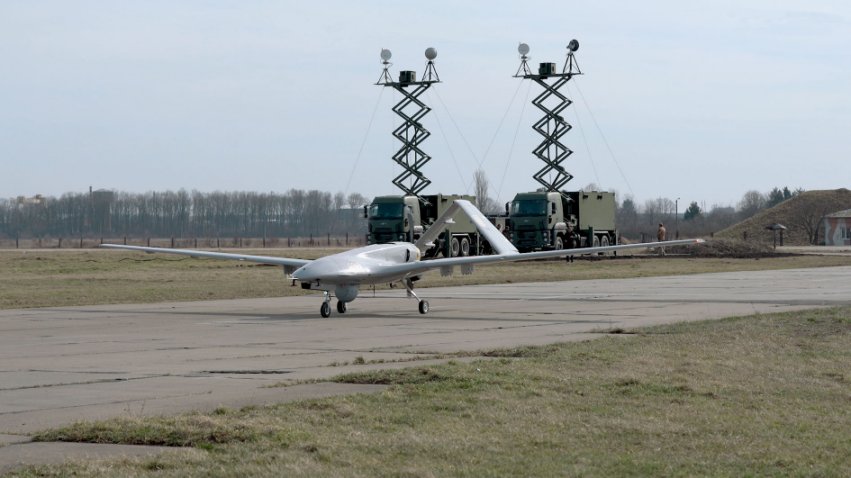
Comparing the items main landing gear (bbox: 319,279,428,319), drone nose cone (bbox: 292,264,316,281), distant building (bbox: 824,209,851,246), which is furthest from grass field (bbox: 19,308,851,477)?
distant building (bbox: 824,209,851,246)

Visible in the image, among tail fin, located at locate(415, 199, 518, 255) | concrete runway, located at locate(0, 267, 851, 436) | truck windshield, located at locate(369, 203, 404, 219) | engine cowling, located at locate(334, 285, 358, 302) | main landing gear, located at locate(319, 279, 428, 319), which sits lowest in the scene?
concrete runway, located at locate(0, 267, 851, 436)

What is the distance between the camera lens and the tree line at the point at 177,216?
184750mm

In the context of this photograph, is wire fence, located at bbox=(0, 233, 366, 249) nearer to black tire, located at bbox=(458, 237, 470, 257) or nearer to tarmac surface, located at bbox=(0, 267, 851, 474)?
black tire, located at bbox=(458, 237, 470, 257)

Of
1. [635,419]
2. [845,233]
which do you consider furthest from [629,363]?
[845,233]

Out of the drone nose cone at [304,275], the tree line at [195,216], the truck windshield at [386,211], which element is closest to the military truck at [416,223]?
the truck windshield at [386,211]

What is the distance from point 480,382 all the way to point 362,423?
3.21 meters

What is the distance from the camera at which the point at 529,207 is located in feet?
208

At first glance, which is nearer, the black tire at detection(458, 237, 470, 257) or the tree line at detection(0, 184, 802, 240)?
the black tire at detection(458, 237, 470, 257)

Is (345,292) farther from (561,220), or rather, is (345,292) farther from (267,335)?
(561,220)

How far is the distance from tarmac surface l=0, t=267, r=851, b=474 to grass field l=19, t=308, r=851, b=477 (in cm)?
77

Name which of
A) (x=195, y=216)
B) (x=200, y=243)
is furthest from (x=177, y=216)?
(x=200, y=243)

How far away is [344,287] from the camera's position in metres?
29.4

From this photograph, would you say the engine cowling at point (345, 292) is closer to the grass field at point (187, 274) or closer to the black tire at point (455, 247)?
the grass field at point (187, 274)

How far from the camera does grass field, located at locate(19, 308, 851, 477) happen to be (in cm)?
980
